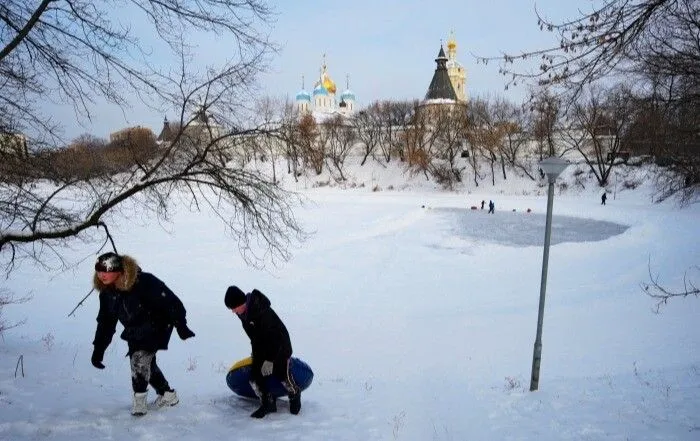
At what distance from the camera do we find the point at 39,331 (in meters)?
10.2

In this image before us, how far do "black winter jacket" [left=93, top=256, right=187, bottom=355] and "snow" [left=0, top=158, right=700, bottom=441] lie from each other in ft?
2.64

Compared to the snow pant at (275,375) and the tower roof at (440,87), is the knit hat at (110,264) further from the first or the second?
the tower roof at (440,87)

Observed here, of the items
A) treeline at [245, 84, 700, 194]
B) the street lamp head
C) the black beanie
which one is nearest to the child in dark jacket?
the black beanie

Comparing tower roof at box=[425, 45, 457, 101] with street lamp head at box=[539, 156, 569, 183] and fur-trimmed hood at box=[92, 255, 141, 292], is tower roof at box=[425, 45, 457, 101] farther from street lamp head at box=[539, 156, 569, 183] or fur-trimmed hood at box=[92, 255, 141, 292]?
fur-trimmed hood at box=[92, 255, 141, 292]

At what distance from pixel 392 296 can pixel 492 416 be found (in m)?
8.43

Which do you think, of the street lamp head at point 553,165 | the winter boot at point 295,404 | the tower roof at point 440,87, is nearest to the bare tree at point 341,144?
the tower roof at point 440,87

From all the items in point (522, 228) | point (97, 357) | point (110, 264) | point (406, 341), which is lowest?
point (406, 341)

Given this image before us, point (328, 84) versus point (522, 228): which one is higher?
point (328, 84)

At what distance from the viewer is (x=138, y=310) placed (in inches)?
175

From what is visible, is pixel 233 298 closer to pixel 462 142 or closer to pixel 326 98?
pixel 462 142

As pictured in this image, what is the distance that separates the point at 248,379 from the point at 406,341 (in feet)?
18.6

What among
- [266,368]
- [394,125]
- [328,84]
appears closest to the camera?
[266,368]

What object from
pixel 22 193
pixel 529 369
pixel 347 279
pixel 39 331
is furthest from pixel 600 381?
pixel 39 331

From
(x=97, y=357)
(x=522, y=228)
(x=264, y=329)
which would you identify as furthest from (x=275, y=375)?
(x=522, y=228)
